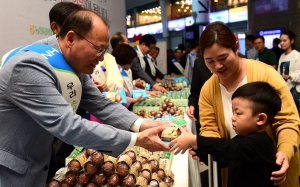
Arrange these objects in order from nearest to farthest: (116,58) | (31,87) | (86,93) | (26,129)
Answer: (31,87) < (26,129) < (86,93) < (116,58)

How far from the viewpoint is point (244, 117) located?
55.7 inches

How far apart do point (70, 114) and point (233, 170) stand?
2.80 ft

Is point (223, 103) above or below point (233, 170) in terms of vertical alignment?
above

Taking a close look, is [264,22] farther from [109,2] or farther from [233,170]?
[233,170]

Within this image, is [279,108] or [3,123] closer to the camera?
[3,123]

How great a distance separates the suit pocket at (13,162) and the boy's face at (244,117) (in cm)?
103

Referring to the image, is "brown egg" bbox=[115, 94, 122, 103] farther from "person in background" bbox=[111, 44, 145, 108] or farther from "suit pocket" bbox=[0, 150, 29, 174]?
"suit pocket" bbox=[0, 150, 29, 174]

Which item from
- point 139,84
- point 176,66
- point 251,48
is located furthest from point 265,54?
point 139,84

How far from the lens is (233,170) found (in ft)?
4.63

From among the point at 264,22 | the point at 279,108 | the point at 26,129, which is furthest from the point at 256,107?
the point at 264,22

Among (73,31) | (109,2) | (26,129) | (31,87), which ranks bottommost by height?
(26,129)

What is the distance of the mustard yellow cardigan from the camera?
1480 mm

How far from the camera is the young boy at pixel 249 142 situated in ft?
4.41

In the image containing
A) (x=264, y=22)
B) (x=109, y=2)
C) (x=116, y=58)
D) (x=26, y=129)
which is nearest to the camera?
(x=26, y=129)
